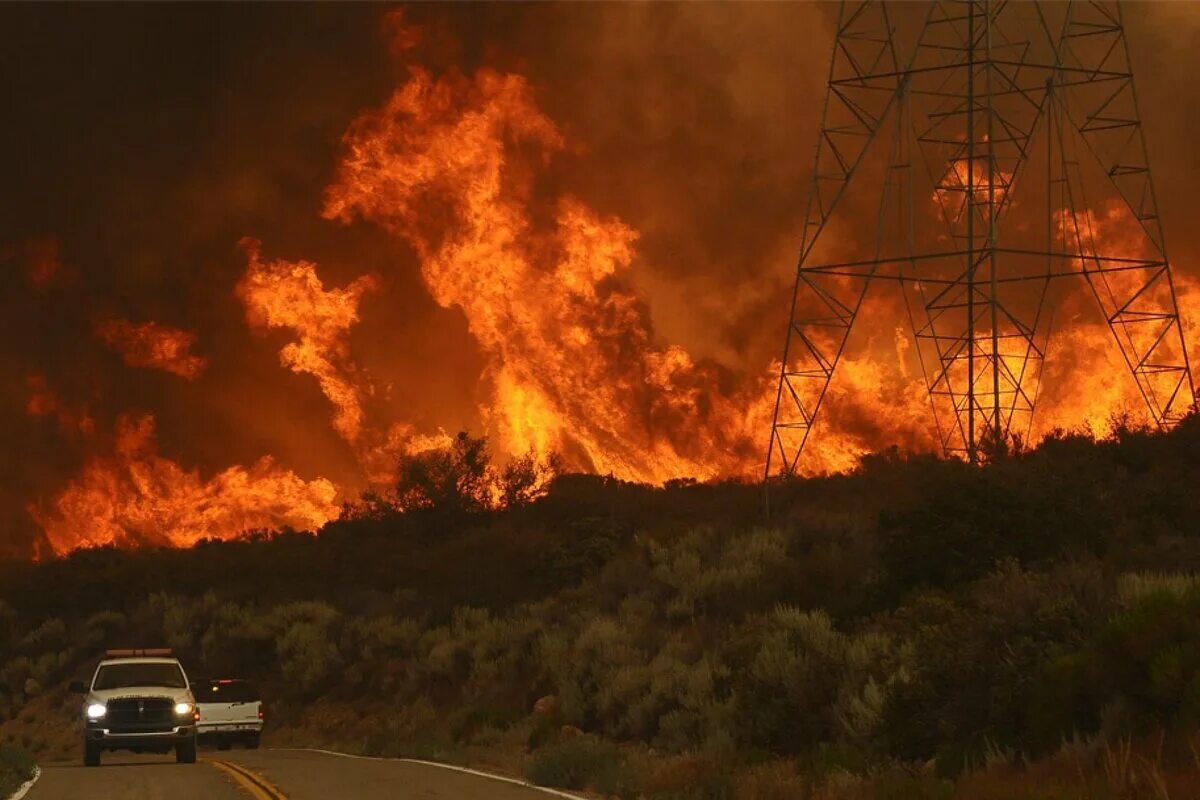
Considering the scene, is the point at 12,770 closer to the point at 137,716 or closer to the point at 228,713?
the point at 137,716

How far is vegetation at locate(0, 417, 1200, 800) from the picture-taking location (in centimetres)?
1900

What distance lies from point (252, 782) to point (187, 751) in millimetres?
7552

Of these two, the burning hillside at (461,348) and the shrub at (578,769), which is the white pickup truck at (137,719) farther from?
the burning hillside at (461,348)

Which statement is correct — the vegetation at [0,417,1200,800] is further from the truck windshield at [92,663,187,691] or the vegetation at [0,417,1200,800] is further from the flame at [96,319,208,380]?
the flame at [96,319,208,380]

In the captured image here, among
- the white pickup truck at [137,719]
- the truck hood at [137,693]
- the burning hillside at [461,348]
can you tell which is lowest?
the white pickup truck at [137,719]

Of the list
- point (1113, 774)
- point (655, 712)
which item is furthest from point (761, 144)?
point (1113, 774)

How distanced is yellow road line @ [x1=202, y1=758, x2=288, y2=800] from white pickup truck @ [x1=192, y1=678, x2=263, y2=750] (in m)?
10.6

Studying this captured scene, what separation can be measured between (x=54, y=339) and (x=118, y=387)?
4.22 m

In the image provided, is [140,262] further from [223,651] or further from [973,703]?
[973,703]

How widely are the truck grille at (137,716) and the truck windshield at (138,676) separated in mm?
710

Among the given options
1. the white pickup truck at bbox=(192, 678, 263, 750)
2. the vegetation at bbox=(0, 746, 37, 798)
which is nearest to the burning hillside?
the white pickup truck at bbox=(192, 678, 263, 750)

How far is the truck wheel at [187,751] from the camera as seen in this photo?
32181 mm

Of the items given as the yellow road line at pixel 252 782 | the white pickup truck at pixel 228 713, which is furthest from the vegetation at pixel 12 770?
the white pickup truck at pixel 228 713

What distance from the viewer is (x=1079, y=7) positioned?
229ft
